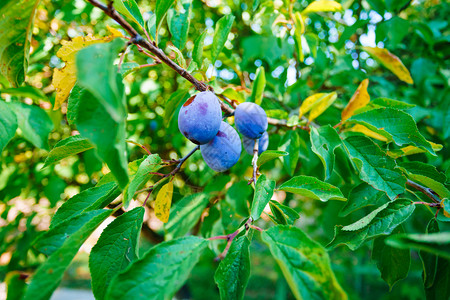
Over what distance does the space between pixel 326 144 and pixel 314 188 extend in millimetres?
176

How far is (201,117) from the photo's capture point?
67cm

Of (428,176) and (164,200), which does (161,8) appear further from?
(428,176)

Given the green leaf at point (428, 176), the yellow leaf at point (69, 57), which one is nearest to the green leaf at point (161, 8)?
the yellow leaf at point (69, 57)

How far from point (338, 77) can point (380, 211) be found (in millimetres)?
999

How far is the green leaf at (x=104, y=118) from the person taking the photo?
37 centimetres

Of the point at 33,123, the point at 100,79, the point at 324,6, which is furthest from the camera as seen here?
the point at 324,6

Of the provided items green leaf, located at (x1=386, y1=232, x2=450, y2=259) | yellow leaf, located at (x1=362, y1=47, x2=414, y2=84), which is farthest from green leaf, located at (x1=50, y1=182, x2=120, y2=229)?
yellow leaf, located at (x1=362, y1=47, x2=414, y2=84)

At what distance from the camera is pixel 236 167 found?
1.33 m

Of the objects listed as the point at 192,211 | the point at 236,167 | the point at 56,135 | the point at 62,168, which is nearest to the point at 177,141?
the point at 236,167

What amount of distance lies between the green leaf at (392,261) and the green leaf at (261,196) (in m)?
0.39

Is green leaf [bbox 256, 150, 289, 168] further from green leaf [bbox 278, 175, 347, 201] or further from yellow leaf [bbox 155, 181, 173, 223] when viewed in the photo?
yellow leaf [bbox 155, 181, 173, 223]

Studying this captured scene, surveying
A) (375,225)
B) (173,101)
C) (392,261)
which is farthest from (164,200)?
(392,261)

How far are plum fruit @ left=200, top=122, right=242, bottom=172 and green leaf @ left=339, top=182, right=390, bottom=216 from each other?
1.04ft

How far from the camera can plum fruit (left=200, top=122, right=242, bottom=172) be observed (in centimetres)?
74
